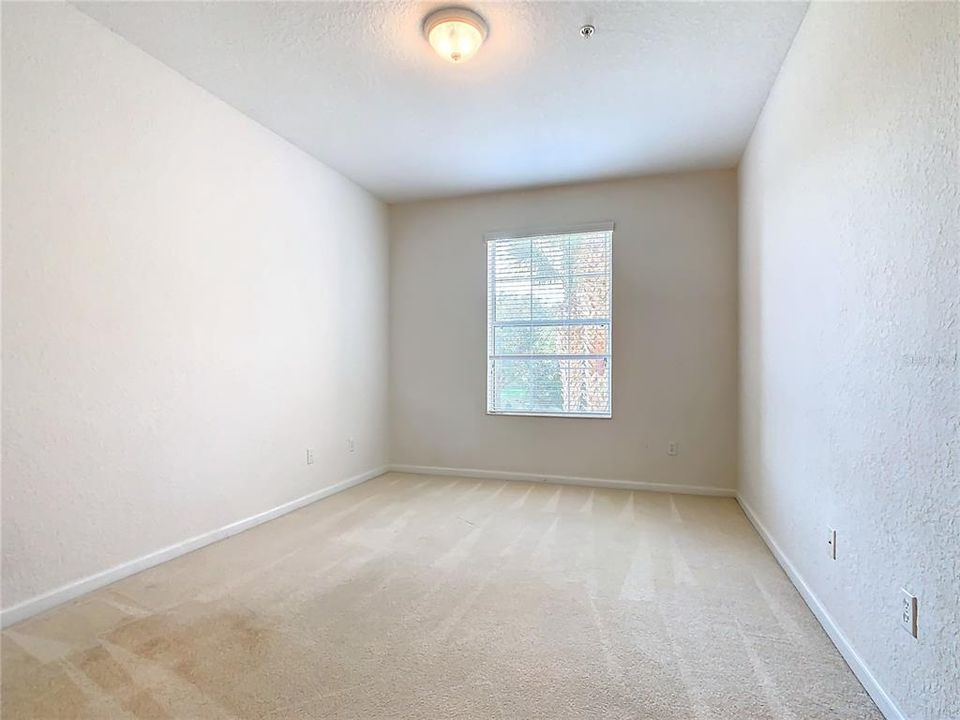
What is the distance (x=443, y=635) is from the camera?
1894mm

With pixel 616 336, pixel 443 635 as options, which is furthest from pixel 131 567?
pixel 616 336

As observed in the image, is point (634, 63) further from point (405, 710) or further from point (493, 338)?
point (405, 710)

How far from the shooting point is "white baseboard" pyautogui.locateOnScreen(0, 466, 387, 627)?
2.02 metres

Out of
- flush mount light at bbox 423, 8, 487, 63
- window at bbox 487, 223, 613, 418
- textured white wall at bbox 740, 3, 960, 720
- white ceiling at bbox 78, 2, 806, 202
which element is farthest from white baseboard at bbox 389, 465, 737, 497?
flush mount light at bbox 423, 8, 487, 63

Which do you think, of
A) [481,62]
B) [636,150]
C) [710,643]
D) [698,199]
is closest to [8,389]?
[481,62]

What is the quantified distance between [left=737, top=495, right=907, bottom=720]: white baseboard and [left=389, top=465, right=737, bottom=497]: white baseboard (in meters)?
1.26

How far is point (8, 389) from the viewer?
Answer: 1991 mm

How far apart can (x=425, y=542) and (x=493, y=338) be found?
228 centimetres

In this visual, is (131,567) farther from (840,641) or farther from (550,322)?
(550,322)

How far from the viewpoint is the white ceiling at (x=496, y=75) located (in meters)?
2.27

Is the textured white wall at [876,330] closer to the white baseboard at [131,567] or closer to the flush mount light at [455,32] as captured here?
the flush mount light at [455,32]

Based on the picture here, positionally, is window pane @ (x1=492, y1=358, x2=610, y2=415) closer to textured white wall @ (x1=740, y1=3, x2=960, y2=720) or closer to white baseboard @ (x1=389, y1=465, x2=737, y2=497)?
white baseboard @ (x1=389, y1=465, x2=737, y2=497)

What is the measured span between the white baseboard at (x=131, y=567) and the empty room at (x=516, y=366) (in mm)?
18

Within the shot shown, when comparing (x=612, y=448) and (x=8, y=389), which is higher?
(x=8, y=389)
